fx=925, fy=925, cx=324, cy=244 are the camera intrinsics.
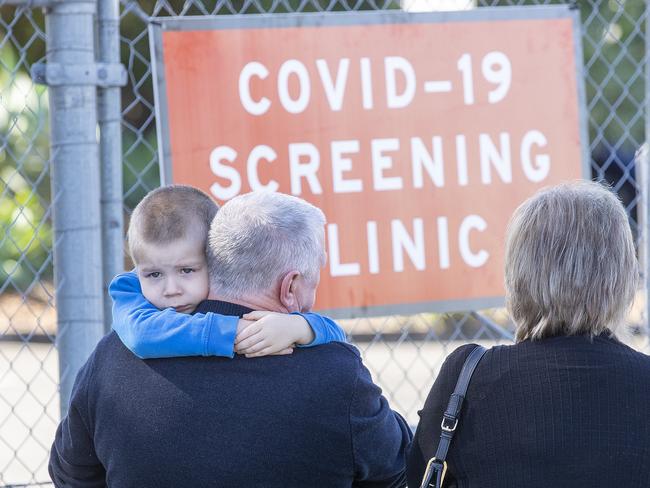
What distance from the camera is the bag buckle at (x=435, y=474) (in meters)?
1.82

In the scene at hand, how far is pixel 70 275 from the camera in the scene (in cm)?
267

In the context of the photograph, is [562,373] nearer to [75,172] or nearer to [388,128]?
[388,128]

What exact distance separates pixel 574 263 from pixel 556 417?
0.97 feet

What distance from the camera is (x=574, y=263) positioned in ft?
5.82

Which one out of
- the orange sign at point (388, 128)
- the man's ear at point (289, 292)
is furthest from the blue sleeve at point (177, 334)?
the orange sign at point (388, 128)

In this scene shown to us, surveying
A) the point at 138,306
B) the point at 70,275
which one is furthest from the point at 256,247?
the point at 70,275

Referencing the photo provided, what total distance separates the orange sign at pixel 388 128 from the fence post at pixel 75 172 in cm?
26

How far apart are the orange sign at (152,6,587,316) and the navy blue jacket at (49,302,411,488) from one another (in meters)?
1.13

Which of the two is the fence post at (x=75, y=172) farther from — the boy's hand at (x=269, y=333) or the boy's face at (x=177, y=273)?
the boy's hand at (x=269, y=333)

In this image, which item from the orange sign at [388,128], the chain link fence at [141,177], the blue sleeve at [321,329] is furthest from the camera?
the chain link fence at [141,177]

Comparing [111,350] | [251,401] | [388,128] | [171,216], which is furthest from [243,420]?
[388,128]

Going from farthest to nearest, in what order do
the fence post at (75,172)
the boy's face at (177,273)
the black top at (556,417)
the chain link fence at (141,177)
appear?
the chain link fence at (141,177), the fence post at (75,172), the boy's face at (177,273), the black top at (556,417)

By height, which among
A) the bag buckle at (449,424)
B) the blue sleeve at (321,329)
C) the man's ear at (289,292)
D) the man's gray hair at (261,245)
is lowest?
the bag buckle at (449,424)

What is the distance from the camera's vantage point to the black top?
5.71 feet
